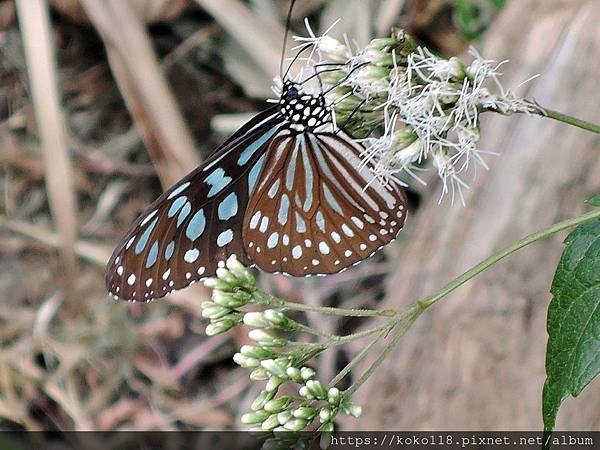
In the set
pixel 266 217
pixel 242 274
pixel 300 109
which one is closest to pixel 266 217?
pixel 266 217

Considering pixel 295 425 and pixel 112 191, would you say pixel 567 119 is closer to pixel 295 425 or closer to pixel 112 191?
pixel 295 425

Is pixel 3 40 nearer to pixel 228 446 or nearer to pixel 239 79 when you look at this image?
pixel 239 79

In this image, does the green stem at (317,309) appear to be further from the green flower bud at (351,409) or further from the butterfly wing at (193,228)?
the butterfly wing at (193,228)

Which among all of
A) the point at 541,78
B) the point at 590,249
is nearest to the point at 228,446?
the point at 541,78

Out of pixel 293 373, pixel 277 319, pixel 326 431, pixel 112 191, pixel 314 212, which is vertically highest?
pixel 112 191

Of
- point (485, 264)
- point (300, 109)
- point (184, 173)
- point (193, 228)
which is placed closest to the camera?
point (485, 264)

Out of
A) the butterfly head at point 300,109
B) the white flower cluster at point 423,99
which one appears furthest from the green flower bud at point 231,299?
the butterfly head at point 300,109
